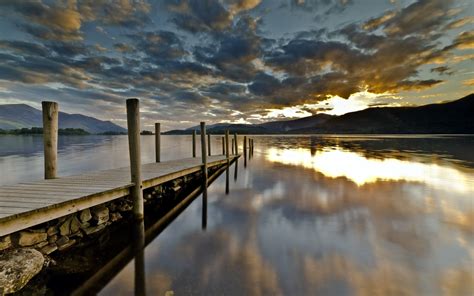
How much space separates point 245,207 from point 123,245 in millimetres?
4930

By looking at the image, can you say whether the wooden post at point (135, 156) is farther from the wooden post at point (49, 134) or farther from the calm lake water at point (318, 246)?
the wooden post at point (49, 134)

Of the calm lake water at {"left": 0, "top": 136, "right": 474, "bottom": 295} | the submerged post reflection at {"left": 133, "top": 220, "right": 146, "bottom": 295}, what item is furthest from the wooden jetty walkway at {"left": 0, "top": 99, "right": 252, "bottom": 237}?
the calm lake water at {"left": 0, "top": 136, "right": 474, "bottom": 295}

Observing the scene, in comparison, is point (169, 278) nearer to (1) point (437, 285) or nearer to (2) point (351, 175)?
(1) point (437, 285)

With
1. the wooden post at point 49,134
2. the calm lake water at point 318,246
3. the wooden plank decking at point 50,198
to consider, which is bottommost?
the calm lake water at point 318,246

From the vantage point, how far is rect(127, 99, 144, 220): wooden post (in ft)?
21.8

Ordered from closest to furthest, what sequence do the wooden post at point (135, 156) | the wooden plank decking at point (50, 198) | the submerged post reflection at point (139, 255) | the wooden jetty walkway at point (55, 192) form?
1. the wooden plank decking at point (50, 198)
2. the wooden jetty walkway at point (55, 192)
3. the submerged post reflection at point (139, 255)
4. the wooden post at point (135, 156)

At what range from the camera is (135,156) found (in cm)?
665

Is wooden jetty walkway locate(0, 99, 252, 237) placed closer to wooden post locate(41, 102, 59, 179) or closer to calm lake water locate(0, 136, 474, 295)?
wooden post locate(41, 102, 59, 179)

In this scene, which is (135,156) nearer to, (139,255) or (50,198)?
(50,198)

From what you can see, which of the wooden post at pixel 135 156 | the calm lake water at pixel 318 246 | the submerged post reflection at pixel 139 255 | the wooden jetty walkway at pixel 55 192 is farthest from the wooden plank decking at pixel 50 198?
the calm lake water at pixel 318 246

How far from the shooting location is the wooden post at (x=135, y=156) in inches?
261

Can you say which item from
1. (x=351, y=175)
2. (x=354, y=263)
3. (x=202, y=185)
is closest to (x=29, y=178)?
(x=202, y=185)

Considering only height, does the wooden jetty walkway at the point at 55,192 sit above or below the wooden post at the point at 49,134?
below

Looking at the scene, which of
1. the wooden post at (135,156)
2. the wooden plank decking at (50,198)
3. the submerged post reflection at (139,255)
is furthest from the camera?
the wooden post at (135,156)
